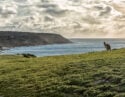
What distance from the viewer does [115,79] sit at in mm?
31156

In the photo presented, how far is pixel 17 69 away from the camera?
42.2 metres

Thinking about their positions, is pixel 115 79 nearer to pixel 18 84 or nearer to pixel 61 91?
pixel 61 91

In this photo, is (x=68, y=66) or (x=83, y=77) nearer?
(x=83, y=77)

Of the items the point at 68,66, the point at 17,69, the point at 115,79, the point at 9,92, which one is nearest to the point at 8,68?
the point at 17,69

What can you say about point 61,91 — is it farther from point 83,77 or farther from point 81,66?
point 81,66

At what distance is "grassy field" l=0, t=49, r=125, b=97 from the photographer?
2939 centimetres

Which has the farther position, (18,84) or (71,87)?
(18,84)

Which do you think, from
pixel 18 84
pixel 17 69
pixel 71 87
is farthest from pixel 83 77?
pixel 17 69

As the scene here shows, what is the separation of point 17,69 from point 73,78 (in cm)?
1042

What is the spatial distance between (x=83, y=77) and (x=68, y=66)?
21.4ft

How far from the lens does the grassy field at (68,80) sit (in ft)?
96.4

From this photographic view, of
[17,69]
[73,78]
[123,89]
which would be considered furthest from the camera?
[17,69]

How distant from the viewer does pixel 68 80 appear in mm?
32781

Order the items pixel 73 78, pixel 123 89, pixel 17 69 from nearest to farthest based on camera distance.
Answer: pixel 123 89
pixel 73 78
pixel 17 69
